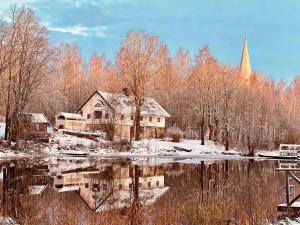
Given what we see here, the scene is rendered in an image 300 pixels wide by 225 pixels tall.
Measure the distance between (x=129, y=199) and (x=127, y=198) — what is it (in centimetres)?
25

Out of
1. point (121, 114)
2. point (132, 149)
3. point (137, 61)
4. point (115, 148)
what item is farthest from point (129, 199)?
point (121, 114)

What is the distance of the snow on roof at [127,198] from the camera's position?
15.1 metres

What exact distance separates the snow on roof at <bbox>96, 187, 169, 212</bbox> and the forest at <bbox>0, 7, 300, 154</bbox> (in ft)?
85.0

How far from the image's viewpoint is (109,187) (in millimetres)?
20875

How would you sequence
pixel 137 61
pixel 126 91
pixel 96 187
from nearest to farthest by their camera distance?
pixel 96 187 < pixel 137 61 < pixel 126 91

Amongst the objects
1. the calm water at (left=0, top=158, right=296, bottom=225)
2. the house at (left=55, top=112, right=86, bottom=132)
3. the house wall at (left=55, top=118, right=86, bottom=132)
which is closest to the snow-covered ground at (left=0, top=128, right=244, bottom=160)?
the house wall at (left=55, top=118, right=86, bottom=132)

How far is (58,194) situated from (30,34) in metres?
30.3

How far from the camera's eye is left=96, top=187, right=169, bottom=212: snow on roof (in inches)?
596

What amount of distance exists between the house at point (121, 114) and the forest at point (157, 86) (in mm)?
3080

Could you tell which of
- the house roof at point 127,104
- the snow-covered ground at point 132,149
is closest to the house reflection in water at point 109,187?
the snow-covered ground at point 132,149

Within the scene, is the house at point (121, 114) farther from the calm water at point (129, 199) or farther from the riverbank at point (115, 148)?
the calm water at point (129, 199)

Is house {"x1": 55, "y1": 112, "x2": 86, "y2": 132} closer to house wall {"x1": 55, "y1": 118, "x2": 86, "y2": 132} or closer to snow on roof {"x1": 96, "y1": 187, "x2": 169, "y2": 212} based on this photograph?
house wall {"x1": 55, "y1": 118, "x2": 86, "y2": 132}

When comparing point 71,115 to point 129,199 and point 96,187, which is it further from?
point 129,199

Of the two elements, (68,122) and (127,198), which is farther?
(68,122)
